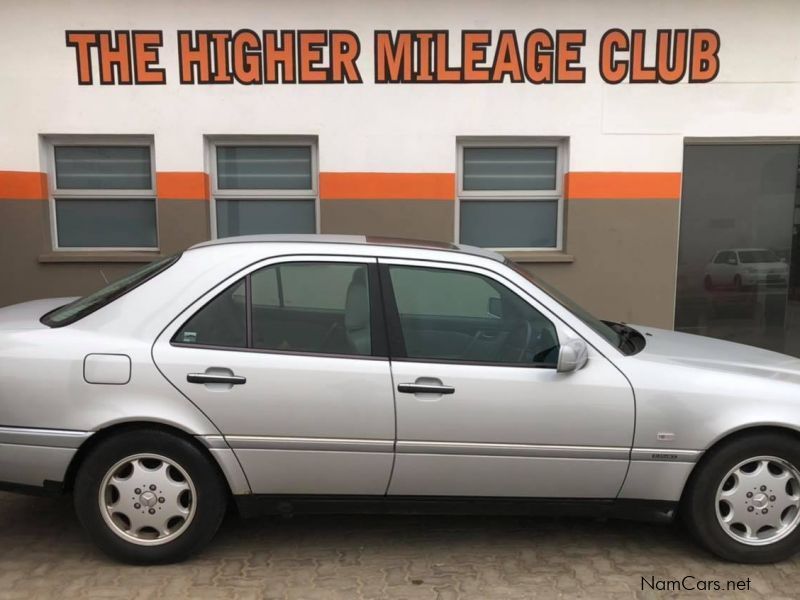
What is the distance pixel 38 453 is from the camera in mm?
3023

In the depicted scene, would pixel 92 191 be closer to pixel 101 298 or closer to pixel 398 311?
pixel 101 298

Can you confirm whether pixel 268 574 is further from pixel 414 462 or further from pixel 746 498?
pixel 746 498

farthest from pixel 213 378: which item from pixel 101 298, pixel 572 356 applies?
pixel 572 356

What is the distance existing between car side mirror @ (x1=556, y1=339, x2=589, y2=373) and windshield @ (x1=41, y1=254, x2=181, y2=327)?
6.59 feet

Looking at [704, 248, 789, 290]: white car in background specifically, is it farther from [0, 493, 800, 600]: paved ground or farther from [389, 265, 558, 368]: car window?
[389, 265, 558, 368]: car window

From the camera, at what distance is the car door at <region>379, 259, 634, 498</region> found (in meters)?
3.05

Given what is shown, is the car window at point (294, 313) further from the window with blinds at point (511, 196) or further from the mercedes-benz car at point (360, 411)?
the window with blinds at point (511, 196)

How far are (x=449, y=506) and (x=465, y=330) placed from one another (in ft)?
2.97

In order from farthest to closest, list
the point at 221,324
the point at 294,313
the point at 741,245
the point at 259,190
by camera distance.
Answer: the point at 741,245
the point at 259,190
the point at 294,313
the point at 221,324

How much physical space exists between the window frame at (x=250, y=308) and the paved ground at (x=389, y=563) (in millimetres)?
1104

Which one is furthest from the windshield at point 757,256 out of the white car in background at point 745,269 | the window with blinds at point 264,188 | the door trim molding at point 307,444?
the door trim molding at point 307,444

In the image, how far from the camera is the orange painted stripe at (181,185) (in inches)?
267

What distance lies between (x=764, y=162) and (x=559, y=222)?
2.45 meters

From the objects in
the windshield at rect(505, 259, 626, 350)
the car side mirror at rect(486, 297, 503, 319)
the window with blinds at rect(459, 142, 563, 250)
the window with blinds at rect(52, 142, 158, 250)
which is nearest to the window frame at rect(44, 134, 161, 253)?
the window with blinds at rect(52, 142, 158, 250)
